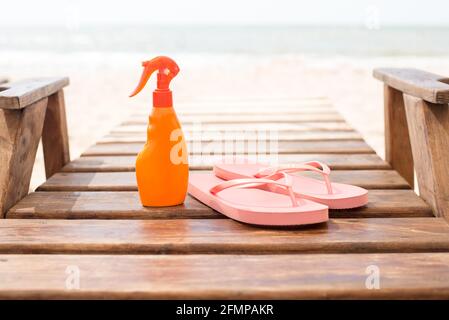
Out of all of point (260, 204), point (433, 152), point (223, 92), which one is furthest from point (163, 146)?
point (223, 92)

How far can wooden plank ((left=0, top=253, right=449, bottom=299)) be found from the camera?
2.99 ft

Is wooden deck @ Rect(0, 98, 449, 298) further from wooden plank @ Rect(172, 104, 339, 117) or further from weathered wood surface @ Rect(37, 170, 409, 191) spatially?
wooden plank @ Rect(172, 104, 339, 117)

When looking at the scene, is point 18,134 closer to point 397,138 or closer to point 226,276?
point 226,276

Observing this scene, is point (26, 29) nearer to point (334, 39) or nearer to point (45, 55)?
point (45, 55)

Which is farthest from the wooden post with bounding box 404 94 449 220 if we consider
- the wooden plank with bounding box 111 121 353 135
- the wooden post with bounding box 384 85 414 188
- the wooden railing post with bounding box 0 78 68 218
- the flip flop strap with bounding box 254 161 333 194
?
the wooden railing post with bounding box 0 78 68 218

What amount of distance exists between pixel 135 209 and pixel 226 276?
1.48 ft

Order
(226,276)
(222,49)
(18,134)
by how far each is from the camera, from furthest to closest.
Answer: (222,49) < (18,134) < (226,276)

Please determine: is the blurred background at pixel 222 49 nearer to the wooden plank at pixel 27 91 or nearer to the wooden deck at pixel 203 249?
the wooden deck at pixel 203 249

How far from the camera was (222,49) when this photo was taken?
20.1 meters

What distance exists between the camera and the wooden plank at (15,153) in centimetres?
140

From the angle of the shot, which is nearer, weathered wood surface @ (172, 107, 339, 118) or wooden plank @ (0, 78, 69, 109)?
wooden plank @ (0, 78, 69, 109)

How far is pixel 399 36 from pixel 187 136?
72.9 feet

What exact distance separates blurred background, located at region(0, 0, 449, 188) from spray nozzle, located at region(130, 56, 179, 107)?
97 centimetres

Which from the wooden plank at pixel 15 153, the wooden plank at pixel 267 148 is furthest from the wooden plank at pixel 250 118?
the wooden plank at pixel 15 153
